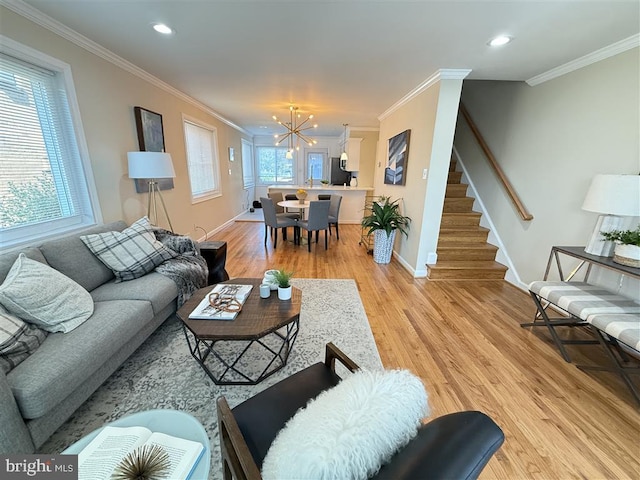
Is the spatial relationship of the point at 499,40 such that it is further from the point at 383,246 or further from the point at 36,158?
the point at 36,158

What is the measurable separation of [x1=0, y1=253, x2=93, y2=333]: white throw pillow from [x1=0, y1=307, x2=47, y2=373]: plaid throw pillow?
A: 0.15 ft

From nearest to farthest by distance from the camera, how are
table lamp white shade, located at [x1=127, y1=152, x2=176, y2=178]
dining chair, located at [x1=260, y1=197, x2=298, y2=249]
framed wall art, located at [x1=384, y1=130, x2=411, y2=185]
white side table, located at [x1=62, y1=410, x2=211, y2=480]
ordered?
white side table, located at [x1=62, y1=410, x2=211, y2=480] < table lamp white shade, located at [x1=127, y1=152, x2=176, y2=178] < framed wall art, located at [x1=384, y1=130, x2=411, y2=185] < dining chair, located at [x1=260, y1=197, x2=298, y2=249]

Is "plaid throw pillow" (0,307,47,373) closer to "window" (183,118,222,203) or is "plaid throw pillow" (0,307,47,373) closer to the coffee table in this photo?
the coffee table

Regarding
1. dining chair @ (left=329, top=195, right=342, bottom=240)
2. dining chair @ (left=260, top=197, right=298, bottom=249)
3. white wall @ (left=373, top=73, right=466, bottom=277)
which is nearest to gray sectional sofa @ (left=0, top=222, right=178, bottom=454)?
dining chair @ (left=260, top=197, right=298, bottom=249)

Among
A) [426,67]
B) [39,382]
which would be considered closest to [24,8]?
[39,382]

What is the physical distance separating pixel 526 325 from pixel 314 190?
4.64 meters

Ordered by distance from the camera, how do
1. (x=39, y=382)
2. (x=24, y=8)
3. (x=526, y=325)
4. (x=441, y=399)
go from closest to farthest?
(x=39, y=382) → (x=441, y=399) → (x=24, y=8) → (x=526, y=325)

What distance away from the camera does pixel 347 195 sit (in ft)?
20.6

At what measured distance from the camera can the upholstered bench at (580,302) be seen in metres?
1.73

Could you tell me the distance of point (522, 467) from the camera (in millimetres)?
1206

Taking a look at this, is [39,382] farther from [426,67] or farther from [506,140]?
[506,140]

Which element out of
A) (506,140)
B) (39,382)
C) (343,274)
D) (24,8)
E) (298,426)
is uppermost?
(24,8)

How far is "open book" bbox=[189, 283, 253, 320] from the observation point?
1532 mm

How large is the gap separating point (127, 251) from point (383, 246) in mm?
3084
